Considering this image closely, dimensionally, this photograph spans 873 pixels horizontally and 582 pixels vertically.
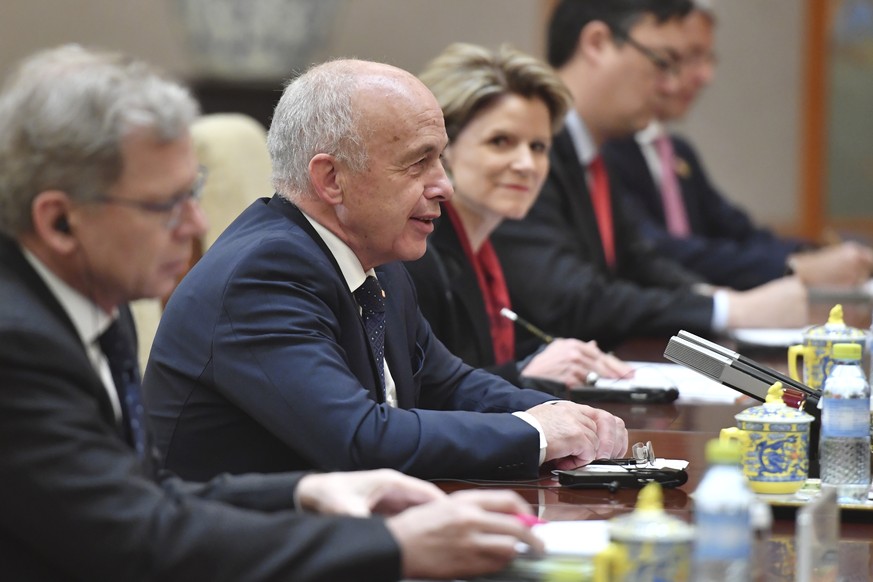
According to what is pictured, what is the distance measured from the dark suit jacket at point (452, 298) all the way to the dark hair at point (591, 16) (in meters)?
1.56

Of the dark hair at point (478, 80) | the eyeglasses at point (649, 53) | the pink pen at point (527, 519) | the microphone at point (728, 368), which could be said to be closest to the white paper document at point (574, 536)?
the pink pen at point (527, 519)

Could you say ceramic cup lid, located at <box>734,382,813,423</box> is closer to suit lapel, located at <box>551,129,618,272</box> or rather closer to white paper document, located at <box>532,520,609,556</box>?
white paper document, located at <box>532,520,609,556</box>

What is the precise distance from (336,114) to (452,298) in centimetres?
94

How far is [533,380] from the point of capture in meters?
2.92

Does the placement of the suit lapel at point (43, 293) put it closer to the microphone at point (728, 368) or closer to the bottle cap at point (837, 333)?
the microphone at point (728, 368)

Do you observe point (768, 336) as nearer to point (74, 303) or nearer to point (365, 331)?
point (365, 331)

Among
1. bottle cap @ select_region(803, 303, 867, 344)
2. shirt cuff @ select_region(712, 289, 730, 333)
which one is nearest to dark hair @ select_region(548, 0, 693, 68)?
shirt cuff @ select_region(712, 289, 730, 333)

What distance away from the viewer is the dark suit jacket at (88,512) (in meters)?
1.42

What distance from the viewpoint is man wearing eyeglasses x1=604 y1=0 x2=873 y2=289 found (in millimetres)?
5488

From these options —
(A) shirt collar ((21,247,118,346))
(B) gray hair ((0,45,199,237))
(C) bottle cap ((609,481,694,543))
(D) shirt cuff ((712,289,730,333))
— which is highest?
(B) gray hair ((0,45,199,237))

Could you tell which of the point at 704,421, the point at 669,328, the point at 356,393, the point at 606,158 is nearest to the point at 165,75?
the point at 356,393

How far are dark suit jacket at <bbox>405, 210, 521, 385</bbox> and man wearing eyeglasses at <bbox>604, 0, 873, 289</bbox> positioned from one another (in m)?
2.10

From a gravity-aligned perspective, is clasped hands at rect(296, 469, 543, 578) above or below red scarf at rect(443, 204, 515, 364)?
below

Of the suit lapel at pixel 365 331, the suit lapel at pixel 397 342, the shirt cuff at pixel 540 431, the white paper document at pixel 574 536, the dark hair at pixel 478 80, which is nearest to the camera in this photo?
the white paper document at pixel 574 536
